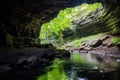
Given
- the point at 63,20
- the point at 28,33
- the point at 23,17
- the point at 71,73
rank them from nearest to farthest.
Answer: the point at 71,73 → the point at 23,17 → the point at 28,33 → the point at 63,20

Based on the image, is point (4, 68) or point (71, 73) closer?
point (71, 73)

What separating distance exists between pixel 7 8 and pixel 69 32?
39630 millimetres

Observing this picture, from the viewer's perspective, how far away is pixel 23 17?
111ft

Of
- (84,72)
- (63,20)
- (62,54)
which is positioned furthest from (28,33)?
(63,20)

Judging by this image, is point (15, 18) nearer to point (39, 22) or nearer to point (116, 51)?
point (39, 22)

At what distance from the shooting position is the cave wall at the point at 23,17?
2889 centimetres

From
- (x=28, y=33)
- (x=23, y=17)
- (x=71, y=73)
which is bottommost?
(x=71, y=73)

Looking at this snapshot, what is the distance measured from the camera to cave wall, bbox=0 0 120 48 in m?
28.9

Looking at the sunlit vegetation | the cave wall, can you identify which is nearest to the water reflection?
the cave wall

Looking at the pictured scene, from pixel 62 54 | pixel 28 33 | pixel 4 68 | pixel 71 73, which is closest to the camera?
pixel 71 73

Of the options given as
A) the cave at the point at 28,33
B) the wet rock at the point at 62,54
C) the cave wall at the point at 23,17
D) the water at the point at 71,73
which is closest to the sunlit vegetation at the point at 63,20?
the cave at the point at 28,33

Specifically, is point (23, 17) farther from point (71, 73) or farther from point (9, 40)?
point (71, 73)

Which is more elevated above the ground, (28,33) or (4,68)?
(28,33)

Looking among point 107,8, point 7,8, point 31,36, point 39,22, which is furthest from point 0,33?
point 107,8
